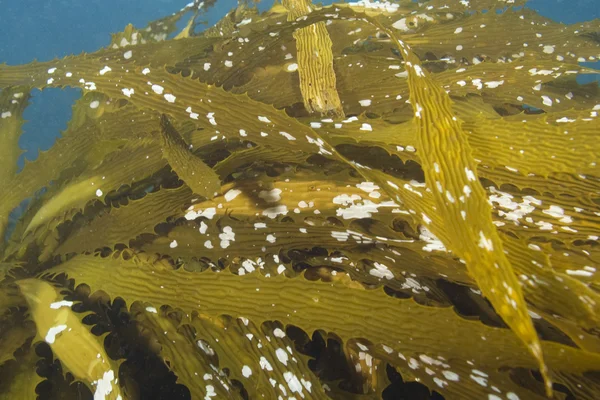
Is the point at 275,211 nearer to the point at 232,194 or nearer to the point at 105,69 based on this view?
the point at 232,194

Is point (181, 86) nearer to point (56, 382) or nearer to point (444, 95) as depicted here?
point (444, 95)

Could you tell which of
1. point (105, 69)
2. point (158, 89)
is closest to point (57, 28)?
point (105, 69)

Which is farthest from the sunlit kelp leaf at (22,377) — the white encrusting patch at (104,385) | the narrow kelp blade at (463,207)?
the narrow kelp blade at (463,207)

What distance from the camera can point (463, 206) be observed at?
1.17ft

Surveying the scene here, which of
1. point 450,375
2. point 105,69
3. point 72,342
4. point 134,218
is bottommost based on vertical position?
point 450,375

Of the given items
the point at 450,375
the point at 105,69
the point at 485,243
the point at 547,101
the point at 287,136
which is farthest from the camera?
the point at 547,101

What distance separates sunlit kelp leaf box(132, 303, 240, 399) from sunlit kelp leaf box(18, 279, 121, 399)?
0.08 metres

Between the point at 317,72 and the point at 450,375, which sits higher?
the point at 317,72

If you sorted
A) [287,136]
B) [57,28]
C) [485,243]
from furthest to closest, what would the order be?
[57,28] < [287,136] < [485,243]

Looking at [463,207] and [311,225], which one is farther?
[311,225]

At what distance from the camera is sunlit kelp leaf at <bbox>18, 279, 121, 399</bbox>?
0.51m

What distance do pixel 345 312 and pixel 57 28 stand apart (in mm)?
8546

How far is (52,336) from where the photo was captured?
22.1 inches

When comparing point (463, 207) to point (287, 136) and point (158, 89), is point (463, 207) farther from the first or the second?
point (158, 89)
